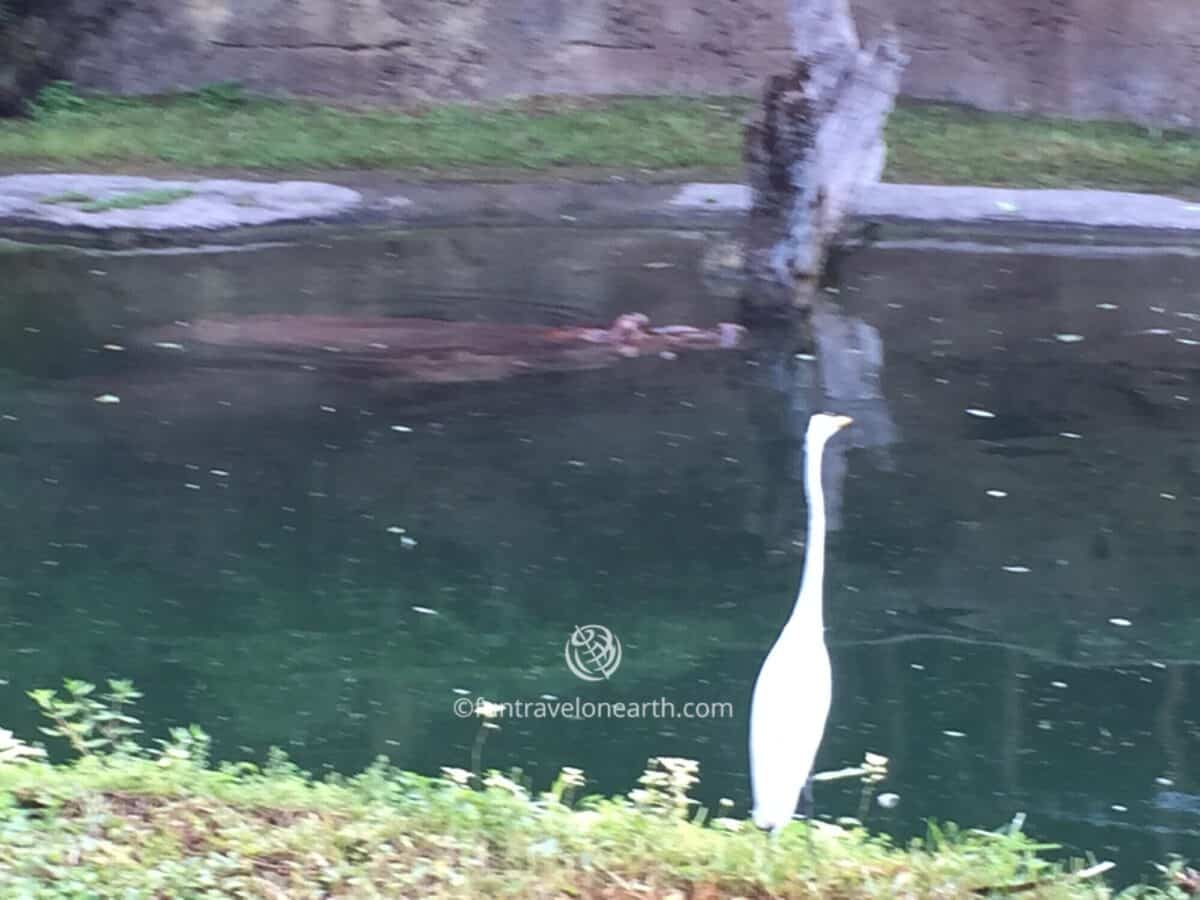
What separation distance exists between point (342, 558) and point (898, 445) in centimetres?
249

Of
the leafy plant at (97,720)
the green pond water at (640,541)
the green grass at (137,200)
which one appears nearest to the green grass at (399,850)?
the leafy plant at (97,720)

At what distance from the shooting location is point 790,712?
10.6 ft

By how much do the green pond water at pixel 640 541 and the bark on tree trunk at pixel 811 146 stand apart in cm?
36

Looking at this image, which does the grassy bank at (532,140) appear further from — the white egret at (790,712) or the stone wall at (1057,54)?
the white egret at (790,712)

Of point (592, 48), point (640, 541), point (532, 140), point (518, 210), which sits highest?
point (592, 48)

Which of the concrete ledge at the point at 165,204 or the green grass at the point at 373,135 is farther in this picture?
the green grass at the point at 373,135

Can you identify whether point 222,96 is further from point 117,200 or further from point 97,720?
point 97,720

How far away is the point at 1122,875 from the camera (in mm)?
3934

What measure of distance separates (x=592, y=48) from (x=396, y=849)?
1227 cm

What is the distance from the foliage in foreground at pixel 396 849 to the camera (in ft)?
9.53

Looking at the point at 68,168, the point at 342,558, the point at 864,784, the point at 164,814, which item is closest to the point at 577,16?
the point at 68,168

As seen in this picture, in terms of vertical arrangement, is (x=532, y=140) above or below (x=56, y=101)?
above

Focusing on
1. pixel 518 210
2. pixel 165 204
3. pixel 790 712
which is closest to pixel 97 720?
pixel 790 712

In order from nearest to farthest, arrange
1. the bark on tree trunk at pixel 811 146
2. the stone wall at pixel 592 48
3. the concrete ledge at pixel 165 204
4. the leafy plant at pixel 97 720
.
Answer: the leafy plant at pixel 97 720, the bark on tree trunk at pixel 811 146, the concrete ledge at pixel 165 204, the stone wall at pixel 592 48
